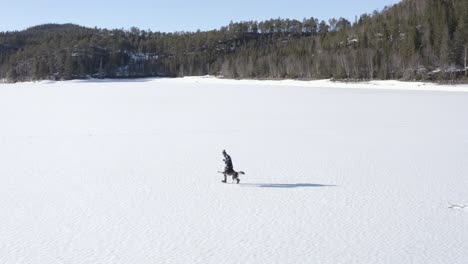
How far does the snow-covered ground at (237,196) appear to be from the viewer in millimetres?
7867

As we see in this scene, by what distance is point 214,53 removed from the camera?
15162 centimetres

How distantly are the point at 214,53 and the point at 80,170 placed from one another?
139806 mm

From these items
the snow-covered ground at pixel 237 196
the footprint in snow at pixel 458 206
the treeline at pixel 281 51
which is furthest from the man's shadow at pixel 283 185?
the treeline at pixel 281 51

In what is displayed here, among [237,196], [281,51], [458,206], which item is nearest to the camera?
[458,206]

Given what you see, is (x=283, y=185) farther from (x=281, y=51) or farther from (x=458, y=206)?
(x=281, y=51)

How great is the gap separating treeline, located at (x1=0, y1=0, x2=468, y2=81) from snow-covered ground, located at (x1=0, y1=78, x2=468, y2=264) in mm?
55858

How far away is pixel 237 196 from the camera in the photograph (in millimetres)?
11234

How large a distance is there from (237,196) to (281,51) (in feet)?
351

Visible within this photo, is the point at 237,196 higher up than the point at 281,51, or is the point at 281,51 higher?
the point at 281,51

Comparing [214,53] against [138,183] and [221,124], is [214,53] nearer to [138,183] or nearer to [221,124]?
[221,124]

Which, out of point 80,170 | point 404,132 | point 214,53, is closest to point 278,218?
point 80,170

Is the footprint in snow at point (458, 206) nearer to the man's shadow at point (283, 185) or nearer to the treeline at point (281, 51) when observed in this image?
the man's shadow at point (283, 185)

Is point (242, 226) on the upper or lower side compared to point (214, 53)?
lower

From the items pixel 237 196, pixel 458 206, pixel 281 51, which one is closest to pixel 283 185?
pixel 237 196
